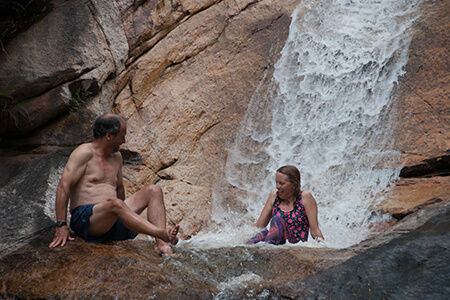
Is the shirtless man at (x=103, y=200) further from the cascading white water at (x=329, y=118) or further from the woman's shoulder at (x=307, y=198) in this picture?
the woman's shoulder at (x=307, y=198)

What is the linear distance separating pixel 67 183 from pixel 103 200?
40 centimetres

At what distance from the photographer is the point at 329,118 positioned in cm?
610

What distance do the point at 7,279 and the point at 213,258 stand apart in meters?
1.66

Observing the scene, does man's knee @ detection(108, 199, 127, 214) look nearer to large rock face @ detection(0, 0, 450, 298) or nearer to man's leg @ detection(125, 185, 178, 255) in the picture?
large rock face @ detection(0, 0, 450, 298)

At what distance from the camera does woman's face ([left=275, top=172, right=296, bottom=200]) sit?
4.11m

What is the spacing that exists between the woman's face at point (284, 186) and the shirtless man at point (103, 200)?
4.39 feet

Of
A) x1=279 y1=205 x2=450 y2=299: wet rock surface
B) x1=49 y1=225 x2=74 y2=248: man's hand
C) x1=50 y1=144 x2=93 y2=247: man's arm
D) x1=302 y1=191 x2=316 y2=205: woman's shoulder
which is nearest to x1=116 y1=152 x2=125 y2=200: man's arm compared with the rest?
x1=50 y1=144 x2=93 y2=247: man's arm

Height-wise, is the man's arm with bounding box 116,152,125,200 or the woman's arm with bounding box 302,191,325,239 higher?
the man's arm with bounding box 116,152,125,200

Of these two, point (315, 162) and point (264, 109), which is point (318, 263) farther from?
point (264, 109)

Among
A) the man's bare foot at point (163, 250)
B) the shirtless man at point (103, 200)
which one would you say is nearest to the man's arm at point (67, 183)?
the shirtless man at point (103, 200)

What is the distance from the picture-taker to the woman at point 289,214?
12.9 feet

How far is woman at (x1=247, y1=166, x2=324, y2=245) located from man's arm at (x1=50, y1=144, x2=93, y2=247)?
6.24ft

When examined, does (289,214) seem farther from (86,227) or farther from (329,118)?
(329,118)

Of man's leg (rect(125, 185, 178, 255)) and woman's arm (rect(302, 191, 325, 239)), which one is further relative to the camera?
woman's arm (rect(302, 191, 325, 239))
